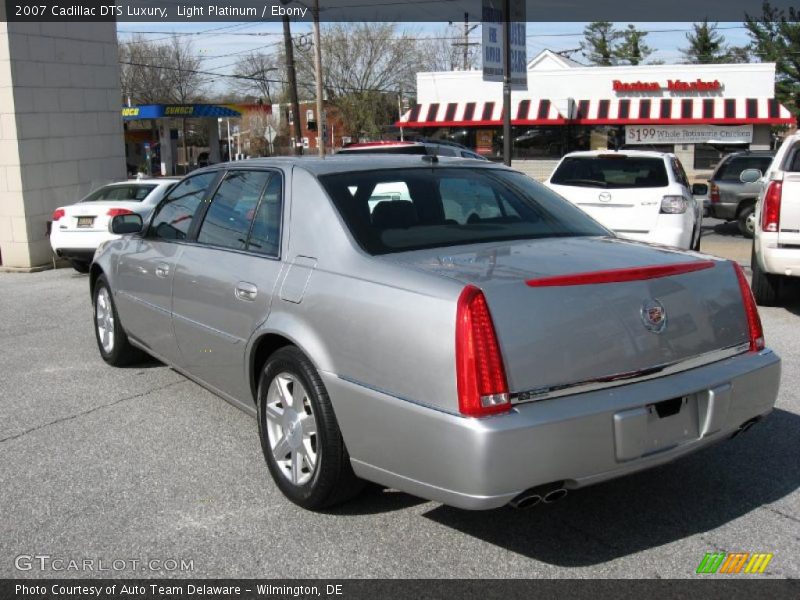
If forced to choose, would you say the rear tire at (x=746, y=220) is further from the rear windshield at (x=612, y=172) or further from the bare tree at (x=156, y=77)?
the bare tree at (x=156, y=77)

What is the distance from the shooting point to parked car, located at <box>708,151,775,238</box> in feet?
54.2

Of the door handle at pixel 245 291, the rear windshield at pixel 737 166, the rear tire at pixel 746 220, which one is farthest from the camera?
the rear windshield at pixel 737 166

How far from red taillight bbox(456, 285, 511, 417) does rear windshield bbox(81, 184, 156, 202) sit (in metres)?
10.3

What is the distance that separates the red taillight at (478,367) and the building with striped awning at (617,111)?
98.2ft

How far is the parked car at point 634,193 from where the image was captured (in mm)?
10289

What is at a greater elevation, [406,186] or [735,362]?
[406,186]

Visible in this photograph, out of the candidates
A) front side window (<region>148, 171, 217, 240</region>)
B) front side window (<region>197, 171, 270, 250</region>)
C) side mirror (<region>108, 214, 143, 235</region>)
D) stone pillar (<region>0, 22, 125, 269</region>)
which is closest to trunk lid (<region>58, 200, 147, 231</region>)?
stone pillar (<region>0, 22, 125, 269</region>)

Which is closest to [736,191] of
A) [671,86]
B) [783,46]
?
[671,86]

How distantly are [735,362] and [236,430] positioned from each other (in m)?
2.88

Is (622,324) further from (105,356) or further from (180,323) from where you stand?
(105,356)

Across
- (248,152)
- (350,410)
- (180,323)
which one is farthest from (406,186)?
(248,152)

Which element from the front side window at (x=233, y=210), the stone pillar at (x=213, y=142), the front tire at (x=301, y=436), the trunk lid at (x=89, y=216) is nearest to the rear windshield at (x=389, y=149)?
the trunk lid at (x=89, y=216)

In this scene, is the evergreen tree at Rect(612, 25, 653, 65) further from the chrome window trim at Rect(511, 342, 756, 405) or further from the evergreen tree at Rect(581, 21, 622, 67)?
the chrome window trim at Rect(511, 342, 756, 405)

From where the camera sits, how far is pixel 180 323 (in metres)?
5.06
